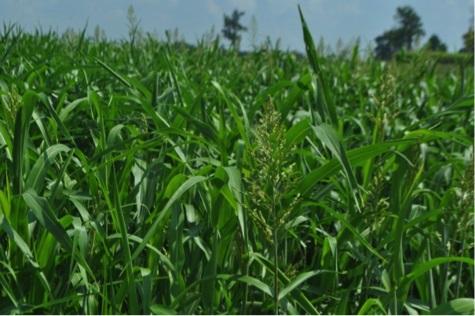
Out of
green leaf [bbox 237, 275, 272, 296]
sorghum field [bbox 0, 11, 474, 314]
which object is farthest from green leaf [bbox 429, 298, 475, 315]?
green leaf [bbox 237, 275, 272, 296]

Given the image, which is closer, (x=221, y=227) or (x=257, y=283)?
(x=257, y=283)

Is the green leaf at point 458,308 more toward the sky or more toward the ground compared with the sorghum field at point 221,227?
more toward the ground

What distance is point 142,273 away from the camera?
1.48 metres

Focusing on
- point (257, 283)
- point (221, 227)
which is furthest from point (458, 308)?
point (221, 227)

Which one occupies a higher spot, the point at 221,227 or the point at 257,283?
the point at 221,227

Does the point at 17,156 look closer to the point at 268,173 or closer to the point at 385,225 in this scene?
the point at 268,173

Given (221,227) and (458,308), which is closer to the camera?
(458,308)

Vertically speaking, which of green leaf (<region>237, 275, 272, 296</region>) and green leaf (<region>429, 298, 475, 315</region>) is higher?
green leaf (<region>237, 275, 272, 296</region>)

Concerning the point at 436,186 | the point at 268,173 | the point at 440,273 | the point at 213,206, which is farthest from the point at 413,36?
the point at 268,173

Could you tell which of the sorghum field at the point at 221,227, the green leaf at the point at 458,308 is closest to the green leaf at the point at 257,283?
the sorghum field at the point at 221,227

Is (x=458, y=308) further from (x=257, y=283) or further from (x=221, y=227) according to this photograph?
(x=221, y=227)

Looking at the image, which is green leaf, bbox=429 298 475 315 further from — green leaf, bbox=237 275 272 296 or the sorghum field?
green leaf, bbox=237 275 272 296

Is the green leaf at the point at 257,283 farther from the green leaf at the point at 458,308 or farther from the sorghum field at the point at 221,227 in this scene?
the green leaf at the point at 458,308

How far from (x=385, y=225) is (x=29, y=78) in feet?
5.50
